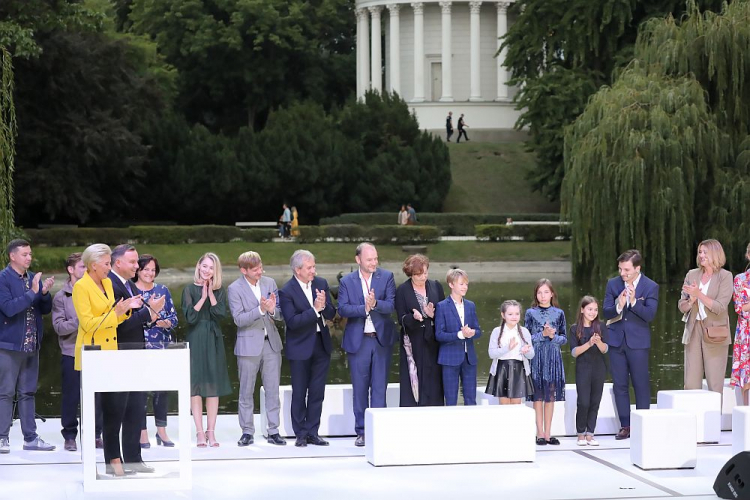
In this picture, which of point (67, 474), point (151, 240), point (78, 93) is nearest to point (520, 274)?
point (151, 240)

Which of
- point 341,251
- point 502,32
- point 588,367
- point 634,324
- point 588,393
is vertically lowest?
point 341,251

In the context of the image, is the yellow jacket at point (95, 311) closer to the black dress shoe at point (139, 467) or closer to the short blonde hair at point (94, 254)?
the short blonde hair at point (94, 254)

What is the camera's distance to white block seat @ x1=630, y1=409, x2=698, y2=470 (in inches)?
440

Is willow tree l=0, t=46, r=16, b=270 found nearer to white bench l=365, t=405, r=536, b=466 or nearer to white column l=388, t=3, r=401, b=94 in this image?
white bench l=365, t=405, r=536, b=466

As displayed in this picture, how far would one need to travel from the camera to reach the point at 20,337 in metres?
11.9

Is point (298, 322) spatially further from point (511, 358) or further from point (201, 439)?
point (511, 358)

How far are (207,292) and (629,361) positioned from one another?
4.13 m

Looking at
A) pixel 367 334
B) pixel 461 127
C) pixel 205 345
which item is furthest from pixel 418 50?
pixel 205 345

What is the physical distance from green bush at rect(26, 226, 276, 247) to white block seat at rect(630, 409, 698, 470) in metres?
35.0

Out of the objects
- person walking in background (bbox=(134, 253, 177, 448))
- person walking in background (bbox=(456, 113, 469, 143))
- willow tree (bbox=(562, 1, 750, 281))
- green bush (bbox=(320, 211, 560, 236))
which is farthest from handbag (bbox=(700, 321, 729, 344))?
person walking in background (bbox=(456, 113, 469, 143))

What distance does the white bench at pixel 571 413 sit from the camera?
12883mm

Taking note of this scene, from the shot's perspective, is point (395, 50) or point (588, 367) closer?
point (588, 367)

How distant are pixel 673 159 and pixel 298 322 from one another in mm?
21785

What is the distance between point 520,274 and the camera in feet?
137
